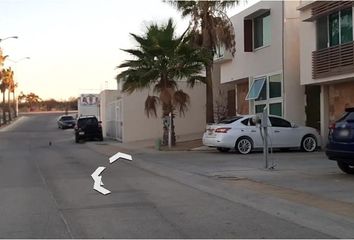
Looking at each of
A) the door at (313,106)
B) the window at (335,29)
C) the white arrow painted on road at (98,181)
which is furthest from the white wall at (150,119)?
the white arrow painted on road at (98,181)

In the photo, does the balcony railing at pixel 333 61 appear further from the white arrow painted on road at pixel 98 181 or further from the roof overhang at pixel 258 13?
the white arrow painted on road at pixel 98 181

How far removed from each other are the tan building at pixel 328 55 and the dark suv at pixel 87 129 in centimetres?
1721

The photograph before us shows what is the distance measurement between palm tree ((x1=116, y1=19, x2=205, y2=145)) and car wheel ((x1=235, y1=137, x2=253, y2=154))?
5227mm

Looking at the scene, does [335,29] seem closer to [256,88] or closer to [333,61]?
[333,61]

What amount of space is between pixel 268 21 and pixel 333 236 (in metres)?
21.7

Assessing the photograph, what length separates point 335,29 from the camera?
2355cm

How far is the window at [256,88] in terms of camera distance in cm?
2920

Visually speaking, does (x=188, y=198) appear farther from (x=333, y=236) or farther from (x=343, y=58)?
(x=343, y=58)

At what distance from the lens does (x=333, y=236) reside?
7.82m

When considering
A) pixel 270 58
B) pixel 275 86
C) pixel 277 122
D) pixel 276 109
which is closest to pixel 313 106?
pixel 276 109

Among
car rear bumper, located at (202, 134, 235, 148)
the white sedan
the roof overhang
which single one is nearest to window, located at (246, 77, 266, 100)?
the roof overhang

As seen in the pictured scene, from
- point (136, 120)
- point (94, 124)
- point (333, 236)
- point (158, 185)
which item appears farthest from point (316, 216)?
point (94, 124)

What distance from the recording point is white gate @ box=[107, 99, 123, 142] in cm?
3916

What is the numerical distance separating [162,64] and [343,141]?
48.9 feet
